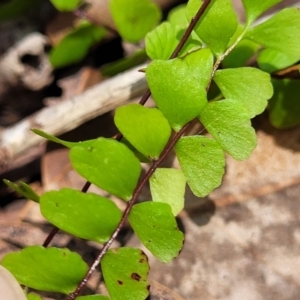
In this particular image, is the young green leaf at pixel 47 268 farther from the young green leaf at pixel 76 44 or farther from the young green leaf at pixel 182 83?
the young green leaf at pixel 76 44

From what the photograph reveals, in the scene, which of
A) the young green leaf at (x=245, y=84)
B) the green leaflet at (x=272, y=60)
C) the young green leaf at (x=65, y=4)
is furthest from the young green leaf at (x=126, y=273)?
the young green leaf at (x=65, y=4)

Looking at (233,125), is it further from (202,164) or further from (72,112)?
(72,112)

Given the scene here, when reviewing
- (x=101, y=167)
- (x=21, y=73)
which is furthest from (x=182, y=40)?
(x=21, y=73)

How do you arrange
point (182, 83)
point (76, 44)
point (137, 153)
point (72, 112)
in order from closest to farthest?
1. point (182, 83)
2. point (137, 153)
3. point (72, 112)
4. point (76, 44)

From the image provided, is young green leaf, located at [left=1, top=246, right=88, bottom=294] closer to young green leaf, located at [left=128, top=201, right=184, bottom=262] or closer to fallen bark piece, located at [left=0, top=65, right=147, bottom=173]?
young green leaf, located at [left=128, top=201, right=184, bottom=262]

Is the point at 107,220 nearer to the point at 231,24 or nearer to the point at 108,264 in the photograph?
the point at 108,264

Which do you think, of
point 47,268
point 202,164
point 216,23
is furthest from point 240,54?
point 47,268
